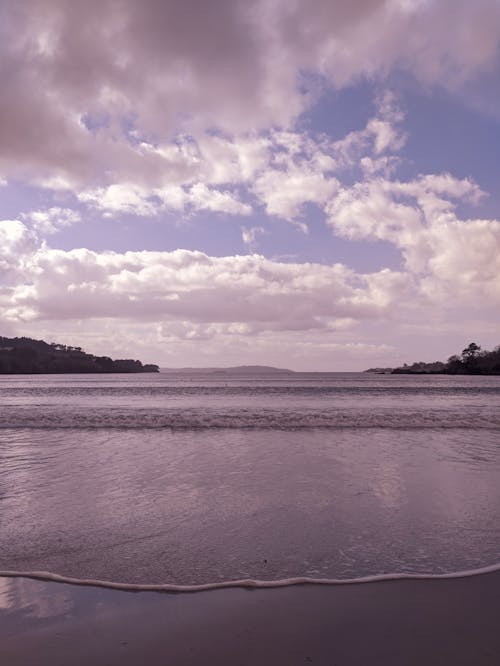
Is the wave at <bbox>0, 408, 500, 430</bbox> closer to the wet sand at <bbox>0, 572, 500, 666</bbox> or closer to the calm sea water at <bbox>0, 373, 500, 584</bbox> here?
the calm sea water at <bbox>0, 373, 500, 584</bbox>

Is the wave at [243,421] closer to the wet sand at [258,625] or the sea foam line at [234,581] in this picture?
the sea foam line at [234,581]

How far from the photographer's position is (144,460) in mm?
11141

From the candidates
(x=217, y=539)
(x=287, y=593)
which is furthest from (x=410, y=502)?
(x=287, y=593)

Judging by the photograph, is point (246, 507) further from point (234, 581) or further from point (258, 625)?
point (258, 625)

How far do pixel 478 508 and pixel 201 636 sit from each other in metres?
5.22

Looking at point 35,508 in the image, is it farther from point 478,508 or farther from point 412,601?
point 478,508

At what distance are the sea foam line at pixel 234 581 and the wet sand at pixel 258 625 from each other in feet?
0.23

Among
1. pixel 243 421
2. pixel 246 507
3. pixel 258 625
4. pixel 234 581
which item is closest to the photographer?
pixel 258 625

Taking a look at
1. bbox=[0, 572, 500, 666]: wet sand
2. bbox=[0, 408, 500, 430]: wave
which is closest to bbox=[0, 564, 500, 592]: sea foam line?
bbox=[0, 572, 500, 666]: wet sand

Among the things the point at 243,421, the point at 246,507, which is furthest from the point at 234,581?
the point at 243,421

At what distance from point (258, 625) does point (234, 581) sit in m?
0.81

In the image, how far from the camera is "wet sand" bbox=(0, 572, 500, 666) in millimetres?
3184

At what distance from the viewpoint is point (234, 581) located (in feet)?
14.4

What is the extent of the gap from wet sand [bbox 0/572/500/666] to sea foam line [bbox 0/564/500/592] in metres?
0.07
